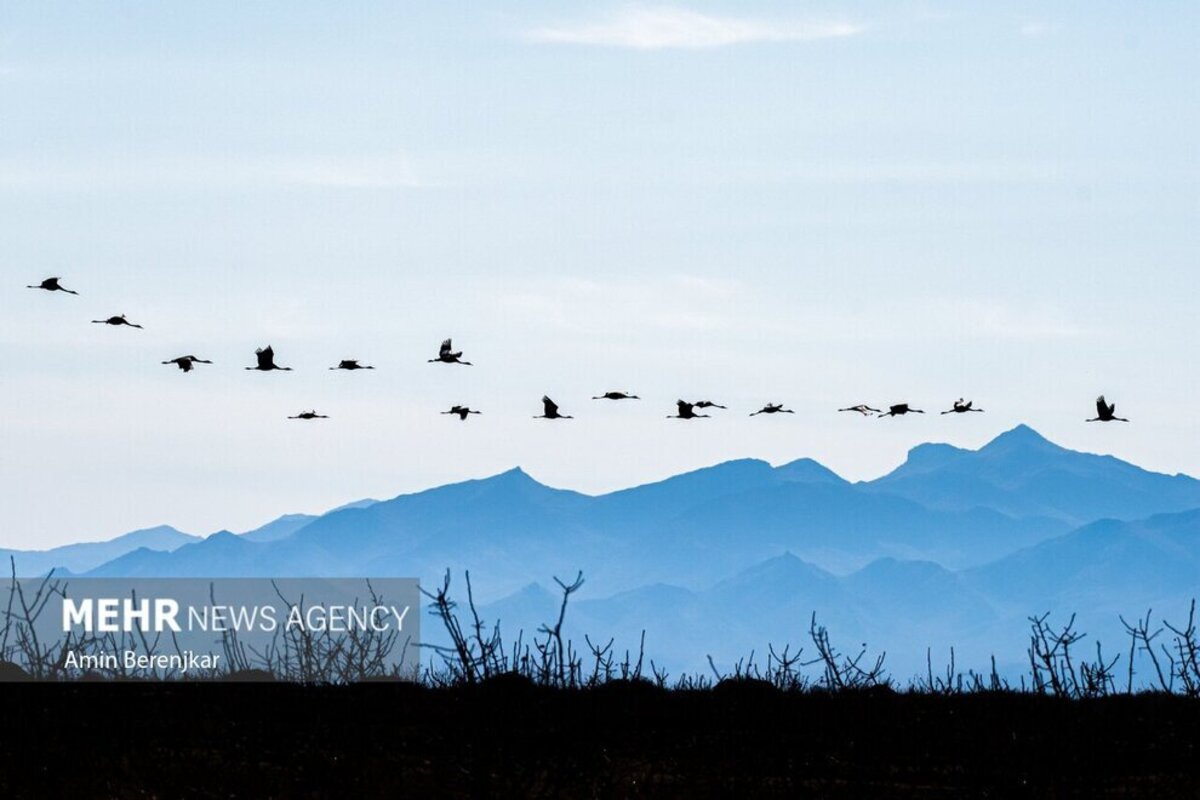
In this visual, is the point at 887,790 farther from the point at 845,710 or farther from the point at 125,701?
the point at 125,701

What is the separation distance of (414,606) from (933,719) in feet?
31.8

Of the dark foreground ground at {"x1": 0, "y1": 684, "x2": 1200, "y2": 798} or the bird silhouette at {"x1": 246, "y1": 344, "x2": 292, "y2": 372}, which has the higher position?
the bird silhouette at {"x1": 246, "y1": 344, "x2": 292, "y2": 372}

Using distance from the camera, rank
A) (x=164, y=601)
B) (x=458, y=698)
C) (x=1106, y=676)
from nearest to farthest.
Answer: (x=1106, y=676) → (x=458, y=698) → (x=164, y=601)

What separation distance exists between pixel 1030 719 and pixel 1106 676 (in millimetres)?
2913

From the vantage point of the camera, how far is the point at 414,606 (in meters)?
32.4

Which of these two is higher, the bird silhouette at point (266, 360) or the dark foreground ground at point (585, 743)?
the bird silhouette at point (266, 360)

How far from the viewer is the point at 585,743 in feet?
86.7

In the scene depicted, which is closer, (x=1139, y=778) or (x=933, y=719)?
(x=1139, y=778)

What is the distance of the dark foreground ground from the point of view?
78.0ft

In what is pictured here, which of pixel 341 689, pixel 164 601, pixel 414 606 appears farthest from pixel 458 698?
pixel 164 601

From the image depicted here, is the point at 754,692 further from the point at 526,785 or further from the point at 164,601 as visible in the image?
the point at 164,601

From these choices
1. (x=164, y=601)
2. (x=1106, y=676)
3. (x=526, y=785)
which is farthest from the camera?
(x=164, y=601)

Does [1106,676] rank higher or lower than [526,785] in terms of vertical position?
higher

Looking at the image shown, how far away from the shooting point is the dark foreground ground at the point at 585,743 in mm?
23781
